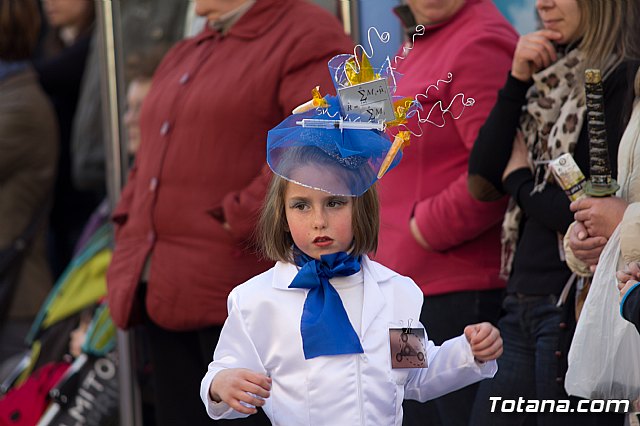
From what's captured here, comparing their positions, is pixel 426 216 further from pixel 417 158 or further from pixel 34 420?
pixel 34 420

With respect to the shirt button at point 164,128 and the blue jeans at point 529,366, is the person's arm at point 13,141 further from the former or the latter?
the blue jeans at point 529,366

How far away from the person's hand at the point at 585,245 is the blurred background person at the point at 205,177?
1.03m

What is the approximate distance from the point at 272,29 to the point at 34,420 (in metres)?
2.02

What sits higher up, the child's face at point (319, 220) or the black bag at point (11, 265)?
the child's face at point (319, 220)

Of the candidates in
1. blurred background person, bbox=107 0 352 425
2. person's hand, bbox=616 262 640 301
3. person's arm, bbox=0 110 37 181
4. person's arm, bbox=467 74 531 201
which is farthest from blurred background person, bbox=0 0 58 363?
person's hand, bbox=616 262 640 301

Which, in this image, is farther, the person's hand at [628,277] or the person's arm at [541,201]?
the person's arm at [541,201]

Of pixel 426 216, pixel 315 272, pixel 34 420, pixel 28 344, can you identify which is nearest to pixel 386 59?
pixel 315 272

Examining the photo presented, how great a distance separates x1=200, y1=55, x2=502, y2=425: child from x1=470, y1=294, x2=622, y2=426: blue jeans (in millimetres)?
371

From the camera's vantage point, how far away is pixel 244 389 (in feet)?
8.23

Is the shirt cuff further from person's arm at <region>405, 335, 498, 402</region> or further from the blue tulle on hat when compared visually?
the blue tulle on hat

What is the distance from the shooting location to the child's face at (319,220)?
2.69 m

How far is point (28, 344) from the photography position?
551 centimetres

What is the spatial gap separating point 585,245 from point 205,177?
1.39 metres

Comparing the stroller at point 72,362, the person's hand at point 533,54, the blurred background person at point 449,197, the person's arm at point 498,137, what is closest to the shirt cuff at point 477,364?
the blurred background person at point 449,197
